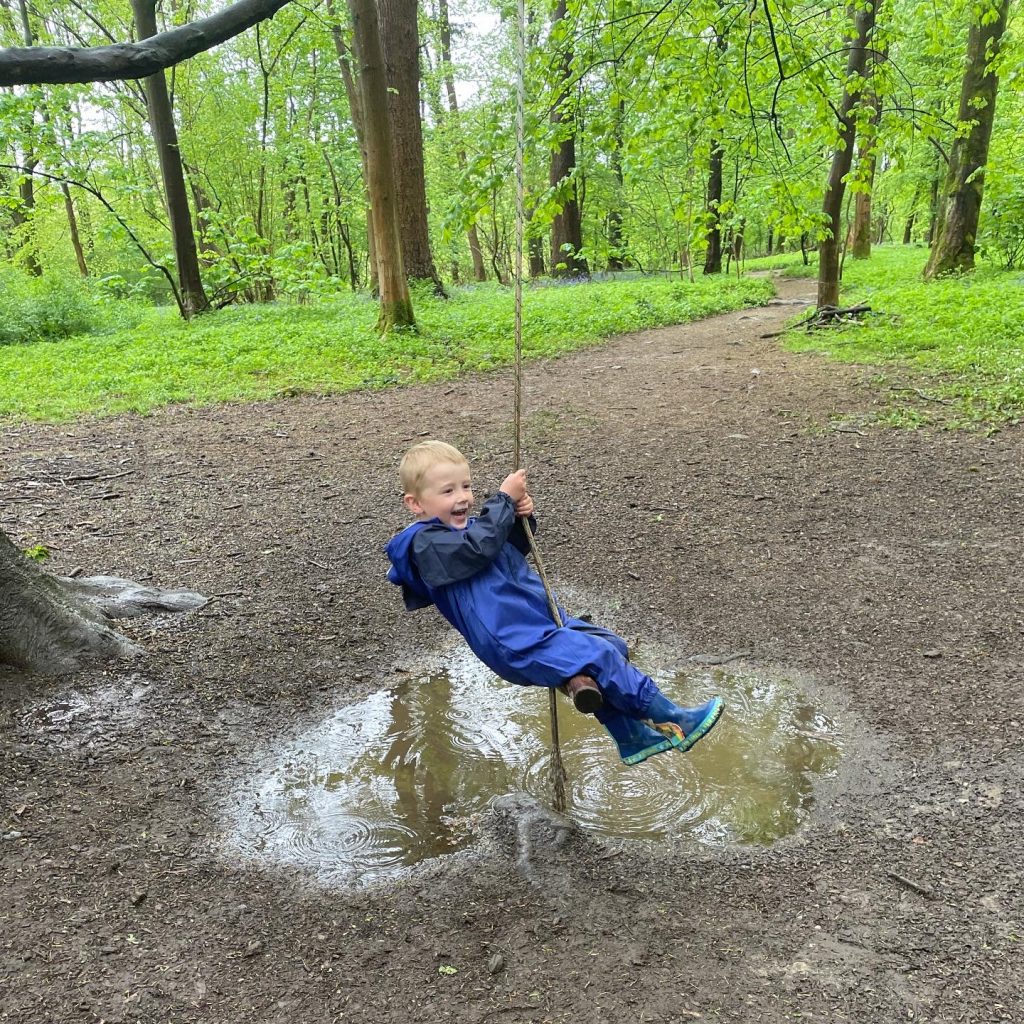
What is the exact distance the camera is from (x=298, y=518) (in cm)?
602

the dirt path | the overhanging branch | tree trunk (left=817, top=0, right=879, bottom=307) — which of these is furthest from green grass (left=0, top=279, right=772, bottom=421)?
the overhanging branch

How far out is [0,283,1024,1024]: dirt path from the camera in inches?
85.3

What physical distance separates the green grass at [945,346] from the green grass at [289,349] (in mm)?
3735

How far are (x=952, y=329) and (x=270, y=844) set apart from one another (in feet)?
34.3

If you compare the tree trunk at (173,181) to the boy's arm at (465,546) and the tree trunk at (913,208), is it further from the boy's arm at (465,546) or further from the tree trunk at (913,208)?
the tree trunk at (913,208)

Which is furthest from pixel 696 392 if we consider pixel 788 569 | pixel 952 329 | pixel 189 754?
pixel 189 754

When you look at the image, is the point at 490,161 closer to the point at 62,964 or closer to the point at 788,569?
the point at 788,569

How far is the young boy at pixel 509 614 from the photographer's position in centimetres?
260

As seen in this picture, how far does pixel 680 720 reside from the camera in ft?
8.75

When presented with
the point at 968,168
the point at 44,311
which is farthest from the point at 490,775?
the point at 44,311

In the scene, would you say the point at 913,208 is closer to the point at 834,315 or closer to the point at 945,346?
the point at 834,315

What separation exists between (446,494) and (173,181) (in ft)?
45.3

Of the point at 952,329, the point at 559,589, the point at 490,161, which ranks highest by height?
the point at 490,161

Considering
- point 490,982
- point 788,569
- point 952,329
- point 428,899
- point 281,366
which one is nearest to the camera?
point 490,982
